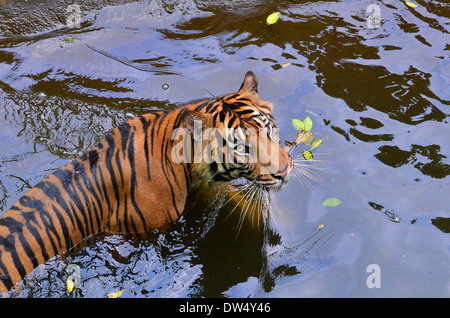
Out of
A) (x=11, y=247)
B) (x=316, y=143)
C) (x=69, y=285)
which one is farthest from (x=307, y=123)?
(x=11, y=247)

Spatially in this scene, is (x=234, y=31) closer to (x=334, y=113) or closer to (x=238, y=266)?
(x=334, y=113)

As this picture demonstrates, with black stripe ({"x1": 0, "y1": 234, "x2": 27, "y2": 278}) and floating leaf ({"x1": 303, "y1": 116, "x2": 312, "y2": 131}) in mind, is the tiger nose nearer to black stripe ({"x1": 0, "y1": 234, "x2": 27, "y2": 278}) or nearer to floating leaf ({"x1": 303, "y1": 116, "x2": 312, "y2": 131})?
floating leaf ({"x1": 303, "y1": 116, "x2": 312, "y2": 131})

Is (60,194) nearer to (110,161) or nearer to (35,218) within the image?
(35,218)

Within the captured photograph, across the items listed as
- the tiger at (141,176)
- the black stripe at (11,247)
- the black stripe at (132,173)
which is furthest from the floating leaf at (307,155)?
the black stripe at (11,247)

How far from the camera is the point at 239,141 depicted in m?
3.62

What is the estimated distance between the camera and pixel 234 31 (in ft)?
20.6

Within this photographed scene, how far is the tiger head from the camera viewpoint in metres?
3.58

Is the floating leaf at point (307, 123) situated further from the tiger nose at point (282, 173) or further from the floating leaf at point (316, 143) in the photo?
the tiger nose at point (282, 173)

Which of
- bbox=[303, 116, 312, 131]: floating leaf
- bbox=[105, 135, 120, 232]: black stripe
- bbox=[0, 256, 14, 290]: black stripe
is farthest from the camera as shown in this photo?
bbox=[303, 116, 312, 131]: floating leaf

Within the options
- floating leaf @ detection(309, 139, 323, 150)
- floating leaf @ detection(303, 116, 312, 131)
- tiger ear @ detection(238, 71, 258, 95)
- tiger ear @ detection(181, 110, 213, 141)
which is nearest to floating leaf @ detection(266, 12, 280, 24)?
floating leaf @ detection(303, 116, 312, 131)

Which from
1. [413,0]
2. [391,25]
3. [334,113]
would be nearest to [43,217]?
[334,113]

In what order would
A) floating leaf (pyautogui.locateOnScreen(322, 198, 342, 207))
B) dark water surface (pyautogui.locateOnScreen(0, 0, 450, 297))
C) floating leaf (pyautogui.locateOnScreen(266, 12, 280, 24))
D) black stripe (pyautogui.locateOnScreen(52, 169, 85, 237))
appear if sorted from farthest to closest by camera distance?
floating leaf (pyautogui.locateOnScreen(266, 12, 280, 24)) → floating leaf (pyautogui.locateOnScreen(322, 198, 342, 207)) → dark water surface (pyautogui.locateOnScreen(0, 0, 450, 297)) → black stripe (pyautogui.locateOnScreen(52, 169, 85, 237))

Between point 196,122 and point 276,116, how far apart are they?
1915mm

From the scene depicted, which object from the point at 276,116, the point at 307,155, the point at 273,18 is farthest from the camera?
the point at 273,18
